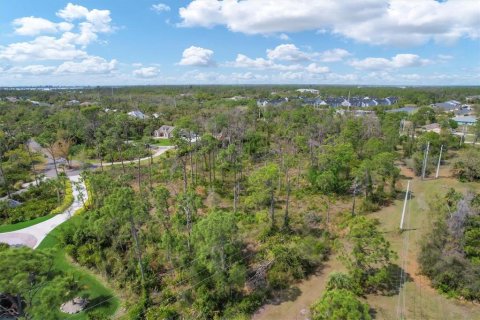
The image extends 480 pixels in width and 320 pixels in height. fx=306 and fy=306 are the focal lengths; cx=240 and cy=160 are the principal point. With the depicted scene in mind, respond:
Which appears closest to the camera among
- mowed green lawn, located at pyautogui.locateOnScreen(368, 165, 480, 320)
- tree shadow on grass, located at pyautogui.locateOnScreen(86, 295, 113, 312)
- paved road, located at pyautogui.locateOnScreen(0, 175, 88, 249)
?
mowed green lawn, located at pyautogui.locateOnScreen(368, 165, 480, 320)

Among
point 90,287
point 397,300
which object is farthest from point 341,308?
point 90,287

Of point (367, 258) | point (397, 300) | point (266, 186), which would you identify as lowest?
point (397, 300)

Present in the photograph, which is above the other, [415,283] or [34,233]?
[415,283]

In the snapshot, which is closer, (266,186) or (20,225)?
(266,186)

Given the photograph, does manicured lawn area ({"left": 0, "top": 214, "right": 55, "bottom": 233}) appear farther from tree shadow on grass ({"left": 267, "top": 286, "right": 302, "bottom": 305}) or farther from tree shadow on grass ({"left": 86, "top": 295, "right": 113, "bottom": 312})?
tree shadow on grass ({"left": 267, "top": 286, "right": 302, "bottom": 305})

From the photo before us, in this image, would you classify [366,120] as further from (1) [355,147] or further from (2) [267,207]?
(2) [267,207]

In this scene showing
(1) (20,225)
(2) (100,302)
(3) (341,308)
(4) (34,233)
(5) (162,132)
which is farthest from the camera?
(5) (162,132)

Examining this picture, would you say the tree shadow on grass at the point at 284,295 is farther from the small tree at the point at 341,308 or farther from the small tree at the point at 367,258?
the small tree at the point at 341,308

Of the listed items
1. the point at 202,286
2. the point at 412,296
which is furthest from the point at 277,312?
the point at 412,296

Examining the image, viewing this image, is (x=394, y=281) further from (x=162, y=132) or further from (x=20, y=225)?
(x=162, y=132)

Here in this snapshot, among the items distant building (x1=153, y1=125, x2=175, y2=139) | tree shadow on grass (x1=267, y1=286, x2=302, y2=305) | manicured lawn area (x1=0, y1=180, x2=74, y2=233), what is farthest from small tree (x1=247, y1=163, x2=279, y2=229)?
distant building (x1=153, y1=125, x2=175, y2=139)
